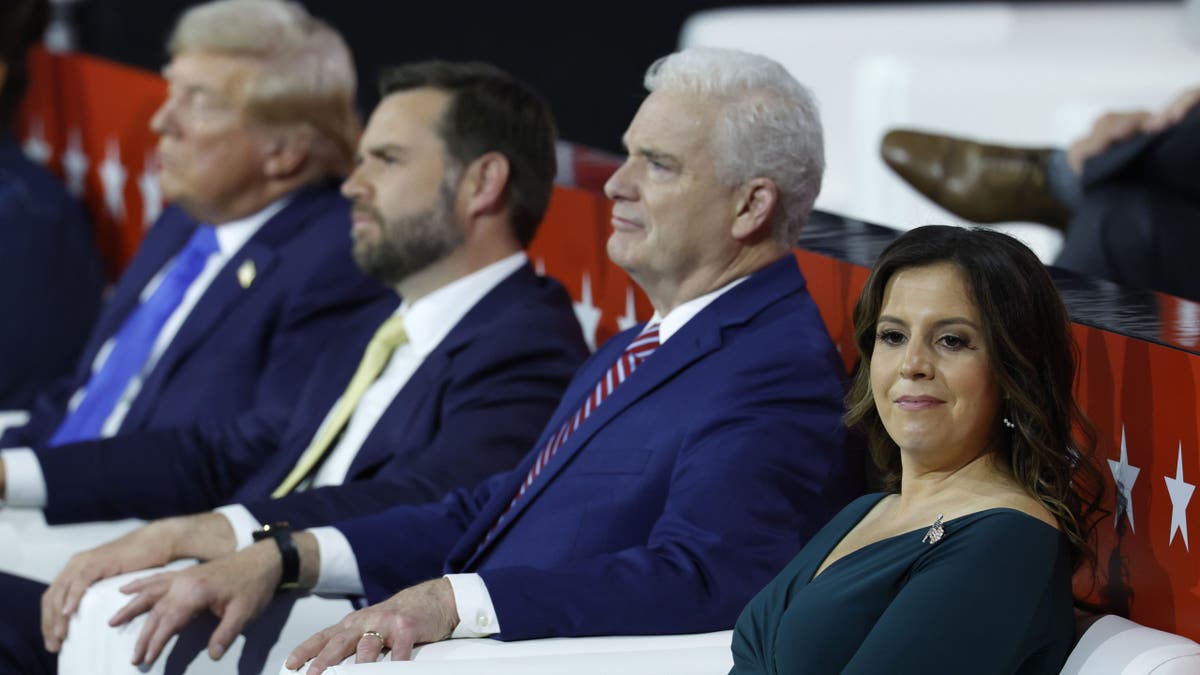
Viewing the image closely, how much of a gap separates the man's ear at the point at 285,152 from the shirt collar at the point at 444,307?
31.3 inches

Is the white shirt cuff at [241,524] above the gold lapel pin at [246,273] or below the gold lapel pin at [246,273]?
below

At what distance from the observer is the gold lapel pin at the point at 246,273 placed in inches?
161

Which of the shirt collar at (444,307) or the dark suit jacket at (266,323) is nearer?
the shirt collar at (444,307)

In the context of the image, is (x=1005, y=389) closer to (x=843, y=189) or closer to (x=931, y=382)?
(x=931, y=382)

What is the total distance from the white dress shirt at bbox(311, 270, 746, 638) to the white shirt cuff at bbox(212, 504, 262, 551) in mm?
157

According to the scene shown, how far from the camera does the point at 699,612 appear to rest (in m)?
2.59

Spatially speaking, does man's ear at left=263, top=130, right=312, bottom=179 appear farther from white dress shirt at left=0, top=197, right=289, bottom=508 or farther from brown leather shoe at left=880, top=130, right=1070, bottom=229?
brown leather shoe at left=880, top=130, right=1070, bottom=229

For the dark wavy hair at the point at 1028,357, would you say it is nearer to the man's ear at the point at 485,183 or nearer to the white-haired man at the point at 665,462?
the white-haired man at the point at 665,462

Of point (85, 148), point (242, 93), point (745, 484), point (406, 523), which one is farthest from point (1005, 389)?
point (85, 148)

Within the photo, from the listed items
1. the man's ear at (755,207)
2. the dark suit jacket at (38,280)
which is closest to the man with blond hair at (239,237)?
the dark suit jacket at (38,280)

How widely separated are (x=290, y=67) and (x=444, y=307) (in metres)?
0.98

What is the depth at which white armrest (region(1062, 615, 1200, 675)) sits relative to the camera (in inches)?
84.3

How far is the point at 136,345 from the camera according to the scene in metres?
4.36

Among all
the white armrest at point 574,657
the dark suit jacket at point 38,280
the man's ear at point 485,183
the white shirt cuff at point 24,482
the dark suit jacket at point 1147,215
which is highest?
the man's ear at point 485,183
